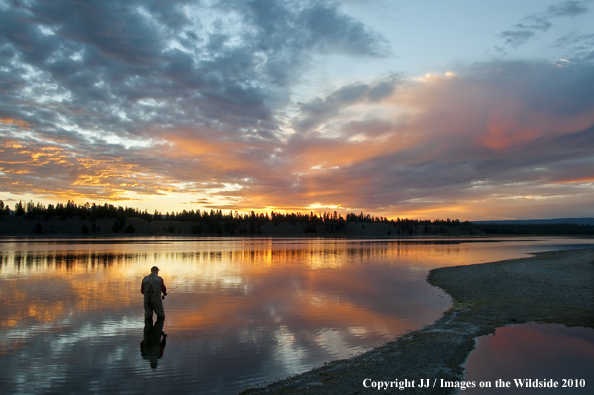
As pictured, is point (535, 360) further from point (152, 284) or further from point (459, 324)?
point (152, 284)

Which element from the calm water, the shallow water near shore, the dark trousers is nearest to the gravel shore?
the shallow water near shore

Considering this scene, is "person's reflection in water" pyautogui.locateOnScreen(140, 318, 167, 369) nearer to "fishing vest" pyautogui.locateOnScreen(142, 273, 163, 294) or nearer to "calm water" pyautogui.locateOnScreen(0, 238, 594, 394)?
"calm water" pyautogui.locateOnScreen(0, 238, 594, 394)

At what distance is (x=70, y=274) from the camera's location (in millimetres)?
31719

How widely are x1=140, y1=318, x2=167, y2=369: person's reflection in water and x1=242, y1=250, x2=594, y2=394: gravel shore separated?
4.40m

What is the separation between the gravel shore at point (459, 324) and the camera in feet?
31.1

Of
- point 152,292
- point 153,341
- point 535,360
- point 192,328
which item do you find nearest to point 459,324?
point 535,360

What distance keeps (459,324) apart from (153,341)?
12.0 meters

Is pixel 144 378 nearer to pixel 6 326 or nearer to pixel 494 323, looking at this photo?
pixel 6 326

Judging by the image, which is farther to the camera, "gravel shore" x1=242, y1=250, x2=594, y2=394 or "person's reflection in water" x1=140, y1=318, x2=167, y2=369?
"person's reflection in water" x1=140, y1=318, x2=167, y2=369

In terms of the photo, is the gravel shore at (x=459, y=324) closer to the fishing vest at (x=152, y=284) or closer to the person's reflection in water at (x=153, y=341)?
the person's reflection in water at (x=153, y=341)

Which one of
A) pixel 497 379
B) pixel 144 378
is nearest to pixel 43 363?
pixel 144 378

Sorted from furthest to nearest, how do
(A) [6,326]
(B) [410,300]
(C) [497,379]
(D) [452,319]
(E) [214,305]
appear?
(B) [410,300] → (E) [214,305] → (D) [452,319] → (A) [6,326] → (C) [497,379]

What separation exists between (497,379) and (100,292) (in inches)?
874

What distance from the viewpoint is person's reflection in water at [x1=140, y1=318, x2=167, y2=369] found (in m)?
12.0
